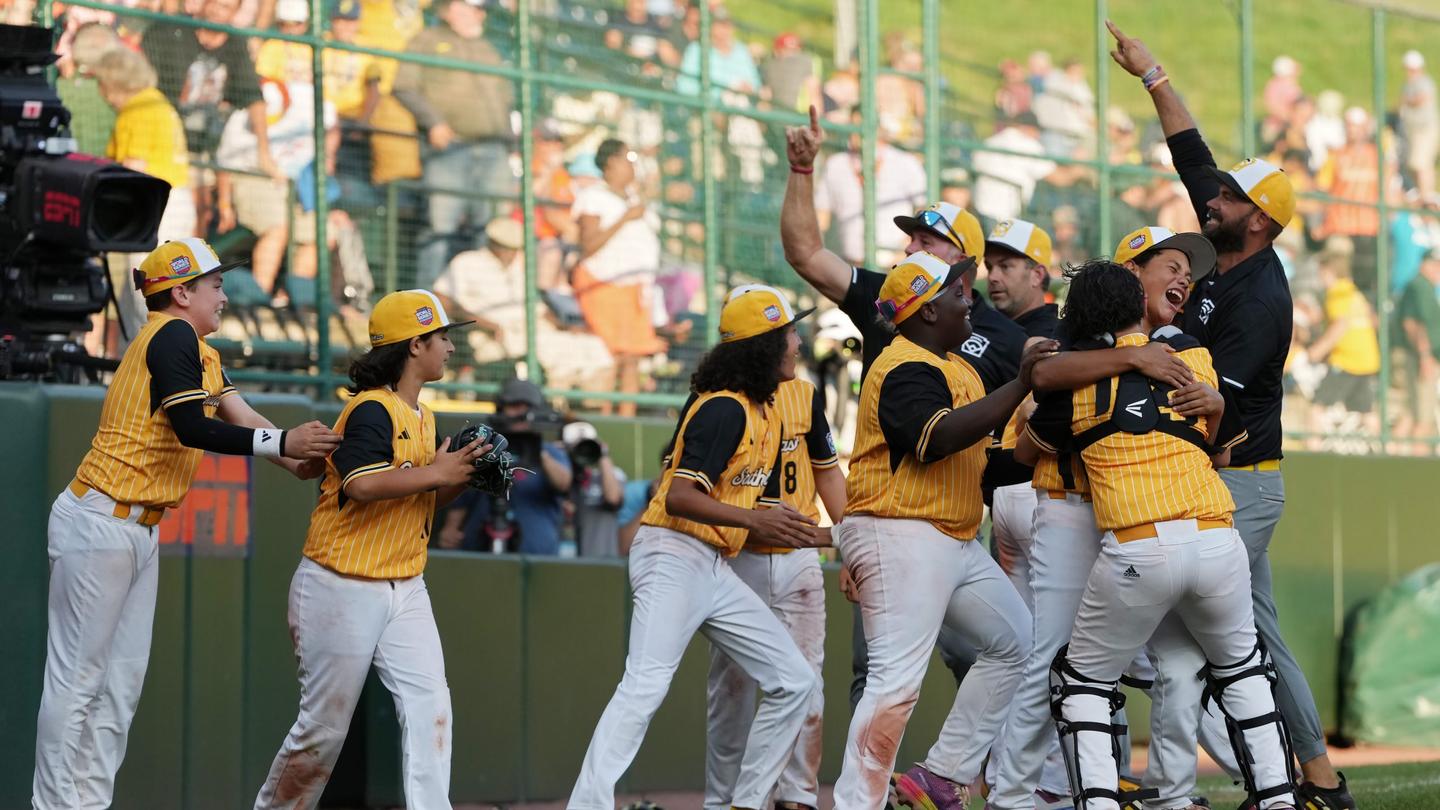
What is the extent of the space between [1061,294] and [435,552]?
585 cm

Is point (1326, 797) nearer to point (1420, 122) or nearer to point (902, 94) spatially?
point (902, 94)

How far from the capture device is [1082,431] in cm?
603

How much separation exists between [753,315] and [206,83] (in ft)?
13.1

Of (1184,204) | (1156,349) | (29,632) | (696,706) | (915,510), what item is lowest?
(696,706)

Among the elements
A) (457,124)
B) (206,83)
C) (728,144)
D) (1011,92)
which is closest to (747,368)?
(206,83)

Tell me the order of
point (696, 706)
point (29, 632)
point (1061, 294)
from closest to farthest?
point (29, 632) < point (696, 706) < point (1061, 294)

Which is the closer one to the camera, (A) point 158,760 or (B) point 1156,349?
(B) point 1156,349

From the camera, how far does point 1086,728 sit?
6.05 metres

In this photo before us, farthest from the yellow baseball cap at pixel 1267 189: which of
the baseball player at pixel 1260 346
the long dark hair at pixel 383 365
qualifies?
the long dark hair at pixel 383 365

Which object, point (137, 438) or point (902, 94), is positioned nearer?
point (137, 438)

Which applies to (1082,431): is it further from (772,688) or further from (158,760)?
(158,760)

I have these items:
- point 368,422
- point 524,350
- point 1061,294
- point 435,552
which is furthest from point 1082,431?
point 1061,294

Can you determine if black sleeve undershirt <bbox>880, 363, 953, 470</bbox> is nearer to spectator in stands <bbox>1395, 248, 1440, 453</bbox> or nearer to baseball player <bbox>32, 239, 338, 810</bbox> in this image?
baseball player <bbox>32, 239, 338, 810</bbox>

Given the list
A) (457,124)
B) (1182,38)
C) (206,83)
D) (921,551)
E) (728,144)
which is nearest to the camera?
(921,551)
